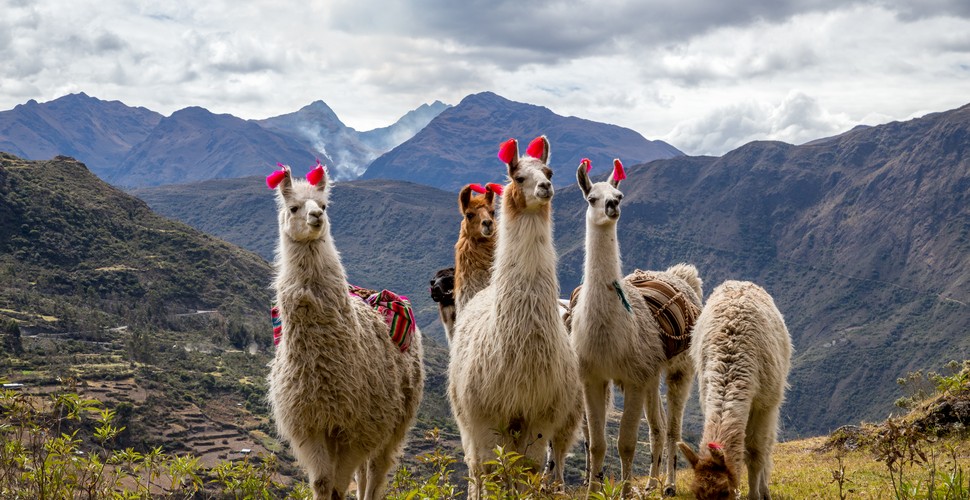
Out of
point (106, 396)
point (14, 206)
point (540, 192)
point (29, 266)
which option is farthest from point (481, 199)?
point (14, 206)

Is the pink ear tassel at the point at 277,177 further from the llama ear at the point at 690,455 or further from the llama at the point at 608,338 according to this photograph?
the llama ear at the point at 690,455

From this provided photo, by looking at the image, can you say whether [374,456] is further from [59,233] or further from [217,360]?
[59,233]

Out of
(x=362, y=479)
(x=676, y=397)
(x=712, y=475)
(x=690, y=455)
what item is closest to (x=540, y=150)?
(x=690, y=455)

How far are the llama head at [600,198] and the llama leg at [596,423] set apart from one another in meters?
1.52

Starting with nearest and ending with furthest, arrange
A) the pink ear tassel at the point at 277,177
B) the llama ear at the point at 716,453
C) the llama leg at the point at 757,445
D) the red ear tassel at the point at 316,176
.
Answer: the llama ear at the point at 716,453 < the pink ear tassel at the point at 277,177 < the red ear tassel at the point at 316,176 < the llama leg at the point at 757,445

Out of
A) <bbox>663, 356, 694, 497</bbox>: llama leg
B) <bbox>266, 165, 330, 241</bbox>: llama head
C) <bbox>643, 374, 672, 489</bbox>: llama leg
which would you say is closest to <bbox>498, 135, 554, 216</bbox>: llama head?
<bbox>266, 165, 330, 241</bbox>: llama head

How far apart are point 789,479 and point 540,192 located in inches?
213

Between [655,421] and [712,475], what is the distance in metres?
2.89

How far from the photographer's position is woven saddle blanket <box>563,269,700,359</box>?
772 cm

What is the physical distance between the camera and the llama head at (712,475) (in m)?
4.88

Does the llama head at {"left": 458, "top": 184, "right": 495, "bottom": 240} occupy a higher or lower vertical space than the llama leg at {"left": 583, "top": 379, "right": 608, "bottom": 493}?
higher

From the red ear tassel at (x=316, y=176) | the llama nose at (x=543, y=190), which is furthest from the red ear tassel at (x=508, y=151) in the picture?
the red ear tassel at (x=316, y=176)

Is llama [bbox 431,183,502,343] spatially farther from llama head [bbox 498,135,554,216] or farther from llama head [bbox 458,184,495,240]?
llama head [bbox 498,135,554,216]

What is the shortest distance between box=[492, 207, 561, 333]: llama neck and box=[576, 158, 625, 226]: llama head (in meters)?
1.21
